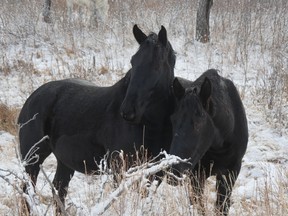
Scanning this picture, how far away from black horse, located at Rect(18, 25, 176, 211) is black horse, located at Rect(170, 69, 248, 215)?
0.28m

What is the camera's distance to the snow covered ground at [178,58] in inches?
258

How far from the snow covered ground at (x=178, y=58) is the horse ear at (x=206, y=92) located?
1385 millimetres

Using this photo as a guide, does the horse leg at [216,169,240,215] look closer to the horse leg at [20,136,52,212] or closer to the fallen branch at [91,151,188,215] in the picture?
the fallen branch at [91,151,188,215]

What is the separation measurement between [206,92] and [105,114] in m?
1.10

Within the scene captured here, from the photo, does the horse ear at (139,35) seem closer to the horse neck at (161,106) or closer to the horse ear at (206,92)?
the horse neck at (161,106)

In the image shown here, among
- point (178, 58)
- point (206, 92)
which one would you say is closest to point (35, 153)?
point (206, 92)

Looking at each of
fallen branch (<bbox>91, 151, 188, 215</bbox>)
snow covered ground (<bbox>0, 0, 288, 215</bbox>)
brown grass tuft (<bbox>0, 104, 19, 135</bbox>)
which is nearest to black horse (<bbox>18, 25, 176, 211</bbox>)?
Answer: snow covered ground (<bbox>0, 0, 288, 215</bbox>)

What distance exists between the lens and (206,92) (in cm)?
366

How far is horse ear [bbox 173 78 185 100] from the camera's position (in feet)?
12.2

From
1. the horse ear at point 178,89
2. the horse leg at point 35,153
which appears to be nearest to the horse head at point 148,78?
the horse ear at point 178,89

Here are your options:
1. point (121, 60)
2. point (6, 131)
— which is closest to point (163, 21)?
point (121, 60)

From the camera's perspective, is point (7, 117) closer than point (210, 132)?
No

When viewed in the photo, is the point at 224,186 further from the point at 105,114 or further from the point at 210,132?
the point at 105,114

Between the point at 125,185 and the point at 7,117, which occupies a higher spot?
the point at 125,185
